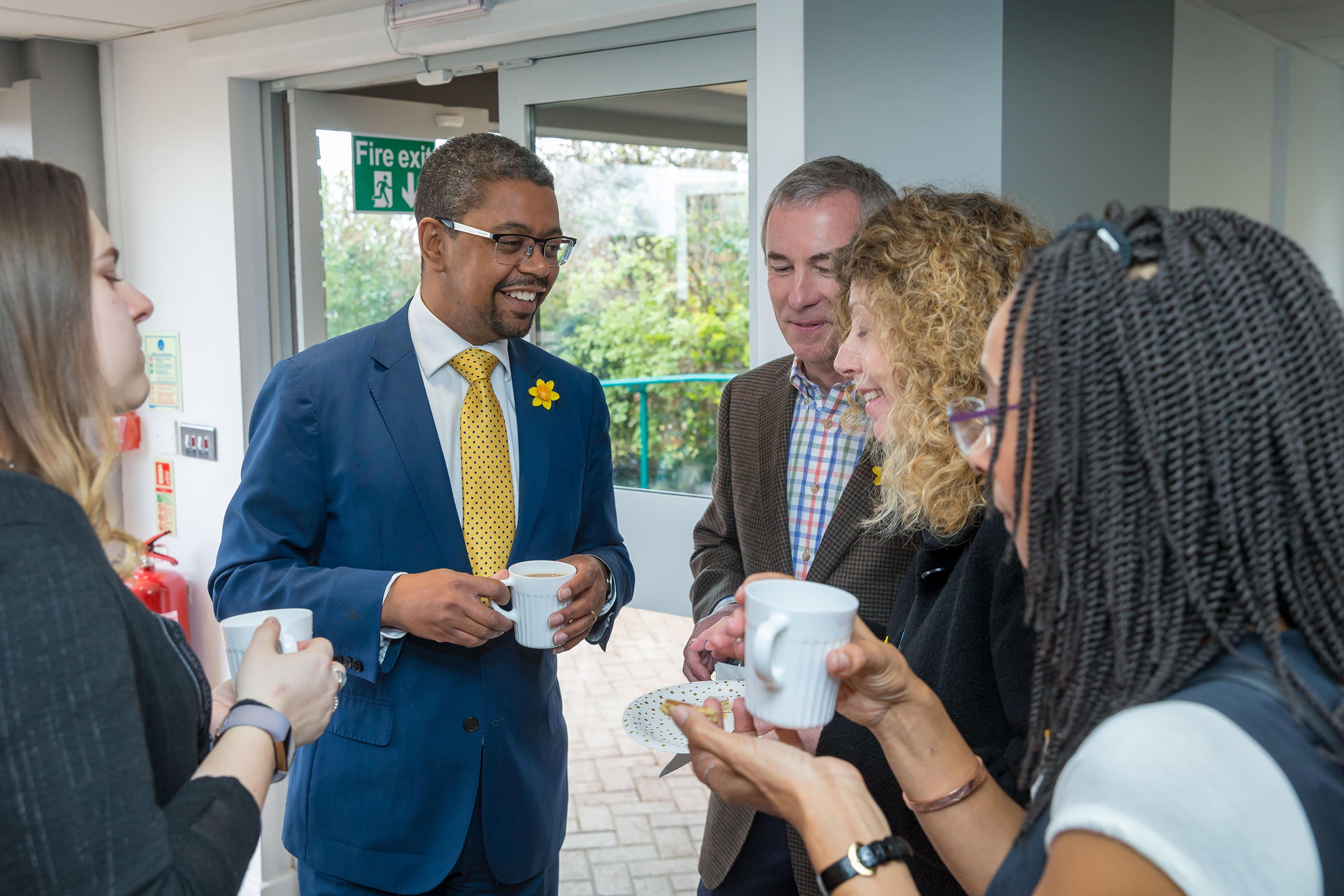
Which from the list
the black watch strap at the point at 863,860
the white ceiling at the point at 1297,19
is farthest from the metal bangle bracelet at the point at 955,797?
the white ceiling at the point at 1297,19

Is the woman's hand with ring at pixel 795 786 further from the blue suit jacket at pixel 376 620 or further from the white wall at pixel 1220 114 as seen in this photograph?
the white wall at pixel 1220 114

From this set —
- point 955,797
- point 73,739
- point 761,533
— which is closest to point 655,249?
point 761,533

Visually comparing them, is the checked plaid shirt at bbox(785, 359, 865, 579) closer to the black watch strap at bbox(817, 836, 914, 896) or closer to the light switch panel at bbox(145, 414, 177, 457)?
the black watch strap at bbox(817, 836, 914, 896)

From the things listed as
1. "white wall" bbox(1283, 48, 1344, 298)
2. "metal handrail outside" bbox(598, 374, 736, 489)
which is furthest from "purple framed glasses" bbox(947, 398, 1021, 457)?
"white wall" bbox(1283, 48, 1344, 298)

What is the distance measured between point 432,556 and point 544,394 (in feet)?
1.38

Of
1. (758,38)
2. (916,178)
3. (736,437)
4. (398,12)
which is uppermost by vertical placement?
(398,12)

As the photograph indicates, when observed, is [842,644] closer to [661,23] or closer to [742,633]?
[742,633]

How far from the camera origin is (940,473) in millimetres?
1434

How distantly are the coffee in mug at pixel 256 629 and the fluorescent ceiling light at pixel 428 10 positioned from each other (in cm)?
217

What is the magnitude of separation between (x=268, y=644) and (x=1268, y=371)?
3.36ft

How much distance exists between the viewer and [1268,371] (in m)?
0.77

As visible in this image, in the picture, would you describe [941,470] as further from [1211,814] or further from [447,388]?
[447,388]

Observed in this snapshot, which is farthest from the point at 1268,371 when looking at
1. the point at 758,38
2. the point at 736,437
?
the point at 758,38

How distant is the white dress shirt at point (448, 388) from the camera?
1.98 meters
